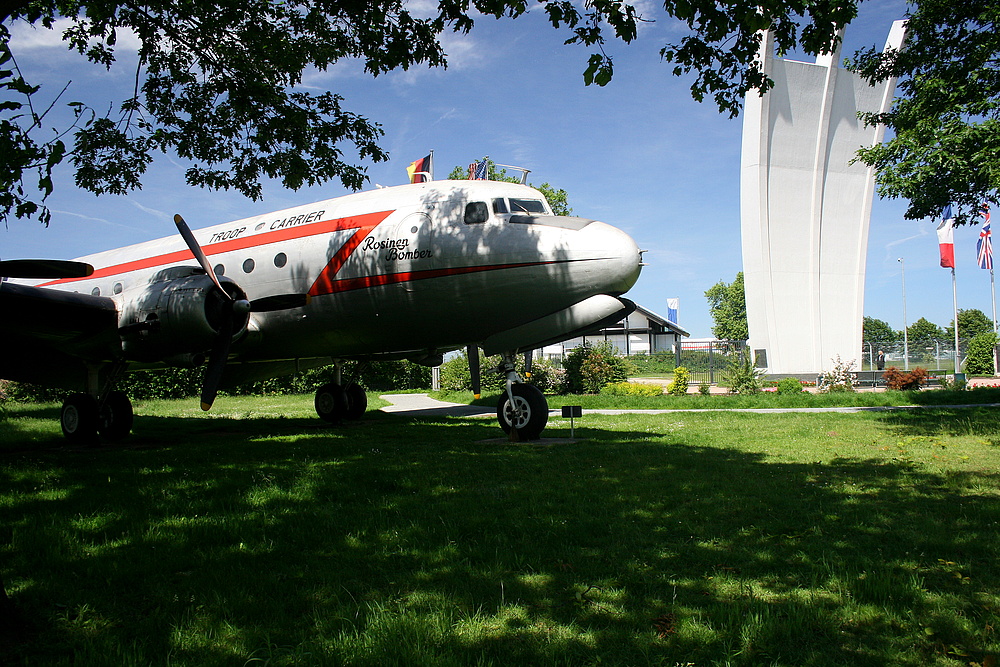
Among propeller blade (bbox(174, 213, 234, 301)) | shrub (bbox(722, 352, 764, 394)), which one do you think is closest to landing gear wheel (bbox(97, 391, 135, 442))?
propeller blade (bbox(174, 213, 234, 301))

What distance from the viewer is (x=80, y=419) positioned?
467 inches

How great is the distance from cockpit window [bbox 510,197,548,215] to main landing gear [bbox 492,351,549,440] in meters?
2.47

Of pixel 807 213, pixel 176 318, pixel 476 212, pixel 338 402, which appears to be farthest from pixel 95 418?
pixel 807 213

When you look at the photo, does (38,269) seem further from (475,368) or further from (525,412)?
(525,412)

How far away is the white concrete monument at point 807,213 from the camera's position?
36875 millimetres

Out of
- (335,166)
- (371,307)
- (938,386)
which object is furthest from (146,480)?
(938,386)

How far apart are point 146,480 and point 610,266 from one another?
6.63 meters

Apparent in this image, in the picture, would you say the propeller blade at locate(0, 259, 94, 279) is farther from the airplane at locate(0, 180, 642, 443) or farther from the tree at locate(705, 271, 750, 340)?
the tree at locate(705, 271, 750, 340)

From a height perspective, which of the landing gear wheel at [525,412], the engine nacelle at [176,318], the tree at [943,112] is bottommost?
the landing gear wheel at [525,412]

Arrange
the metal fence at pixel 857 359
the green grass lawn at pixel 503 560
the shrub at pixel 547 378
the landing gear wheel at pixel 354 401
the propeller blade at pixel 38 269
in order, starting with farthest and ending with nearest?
the metal fence at pixel 857 359, the shrub at pixel 547 378, the landing gear wheel at pixel 354 401, the propeller blade at pixel 38 269, the green grass lawn at pixel 503 560

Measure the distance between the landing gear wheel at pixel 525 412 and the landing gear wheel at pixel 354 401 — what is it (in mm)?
A: 6024

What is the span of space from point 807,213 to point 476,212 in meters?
33.9

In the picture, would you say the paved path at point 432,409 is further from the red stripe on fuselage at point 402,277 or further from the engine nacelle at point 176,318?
the engine nacelle at point 176,318

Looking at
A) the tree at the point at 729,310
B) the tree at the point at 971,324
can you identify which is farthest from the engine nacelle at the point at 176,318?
the tree at the point at 971,324
